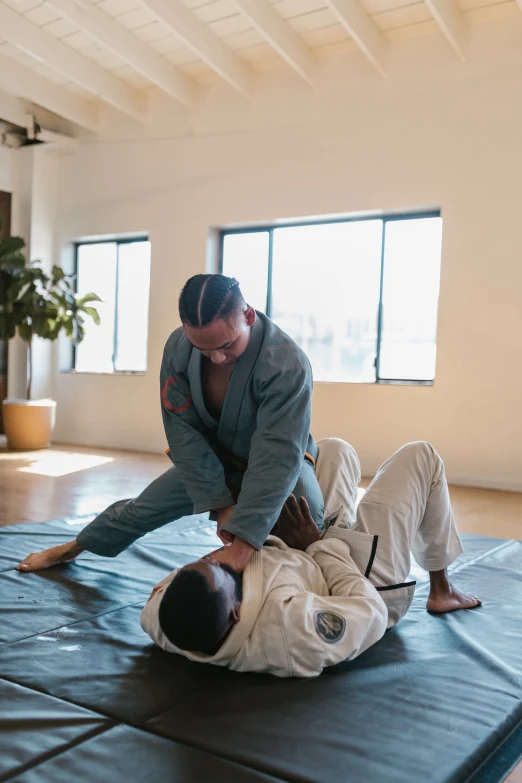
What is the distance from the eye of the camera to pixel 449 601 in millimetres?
2010

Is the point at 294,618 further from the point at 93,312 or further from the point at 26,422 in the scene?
the point at 93,312

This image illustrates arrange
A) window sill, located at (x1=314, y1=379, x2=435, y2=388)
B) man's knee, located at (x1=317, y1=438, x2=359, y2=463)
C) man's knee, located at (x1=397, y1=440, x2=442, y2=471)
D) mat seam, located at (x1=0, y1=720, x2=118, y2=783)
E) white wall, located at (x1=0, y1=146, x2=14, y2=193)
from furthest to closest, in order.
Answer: white wall, located at (x1=0, y1=146, x2=14, y2=193), window sill, located at (x1=314, y1=379, x2=435, y2=388), man's knee, located at (x1=317, y1=438, x2=359, y2=463), man's knee, located at (x1=397, y1=440, x2=442, y2=471), mat seam, located at (x1=0, y1=720, x2=118, y2=783)

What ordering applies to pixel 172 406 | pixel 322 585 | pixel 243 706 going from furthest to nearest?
pixel 172 406 → pixel 322 585 → pixel 243 706

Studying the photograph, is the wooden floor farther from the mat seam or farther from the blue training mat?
the mat seam

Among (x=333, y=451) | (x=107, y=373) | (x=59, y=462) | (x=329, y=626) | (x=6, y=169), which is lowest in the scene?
(x=59, y=462)

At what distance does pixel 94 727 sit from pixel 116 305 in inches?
236

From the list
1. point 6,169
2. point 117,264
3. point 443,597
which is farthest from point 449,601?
point 6,169

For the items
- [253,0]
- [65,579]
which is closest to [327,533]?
[65,579]

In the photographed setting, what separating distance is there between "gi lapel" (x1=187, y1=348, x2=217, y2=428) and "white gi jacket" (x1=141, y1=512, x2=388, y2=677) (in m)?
0.41

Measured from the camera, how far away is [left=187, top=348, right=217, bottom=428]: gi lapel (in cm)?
181

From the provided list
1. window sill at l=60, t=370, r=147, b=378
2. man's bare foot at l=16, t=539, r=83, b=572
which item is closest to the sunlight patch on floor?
window sill at l=60, t=370, r=147, b=378

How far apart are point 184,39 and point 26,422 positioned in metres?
3.43

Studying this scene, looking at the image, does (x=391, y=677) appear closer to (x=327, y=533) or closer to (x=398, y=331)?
(x=327, y=533)

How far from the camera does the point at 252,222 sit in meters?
6.01
